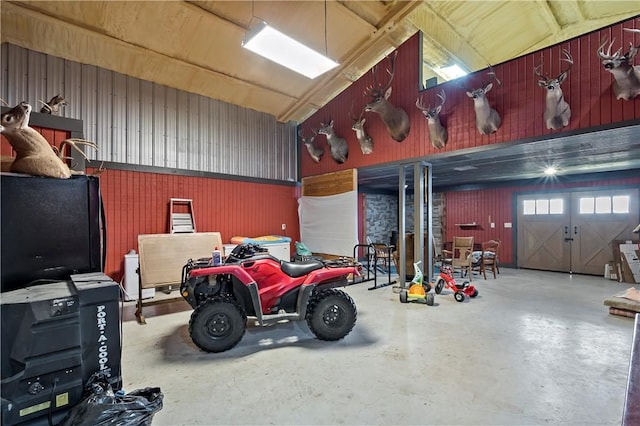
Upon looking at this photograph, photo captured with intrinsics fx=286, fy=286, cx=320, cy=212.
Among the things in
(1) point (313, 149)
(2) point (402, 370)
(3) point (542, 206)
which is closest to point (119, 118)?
(1) point (313, 149)

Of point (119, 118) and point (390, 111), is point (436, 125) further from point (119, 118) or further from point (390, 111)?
point (119, 118)

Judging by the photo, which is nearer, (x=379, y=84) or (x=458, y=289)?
(x=458, y=289)

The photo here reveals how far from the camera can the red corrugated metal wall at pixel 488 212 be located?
837 cm

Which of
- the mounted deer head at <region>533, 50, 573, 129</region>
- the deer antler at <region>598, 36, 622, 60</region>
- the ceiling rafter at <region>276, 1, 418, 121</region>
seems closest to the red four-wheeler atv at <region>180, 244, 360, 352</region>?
the mounted deer head at <region>533, 50, 573, 129</region>

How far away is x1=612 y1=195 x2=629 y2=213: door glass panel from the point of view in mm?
6797

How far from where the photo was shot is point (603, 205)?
23.3 feet

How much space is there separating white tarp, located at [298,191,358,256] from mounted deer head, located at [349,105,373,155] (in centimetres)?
98

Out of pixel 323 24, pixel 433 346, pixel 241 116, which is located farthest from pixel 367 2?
pixel 433 346

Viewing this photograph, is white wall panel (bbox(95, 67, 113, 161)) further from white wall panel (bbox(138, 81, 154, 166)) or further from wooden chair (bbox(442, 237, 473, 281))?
wooden chair (bbox(442, 237, 473, 281))

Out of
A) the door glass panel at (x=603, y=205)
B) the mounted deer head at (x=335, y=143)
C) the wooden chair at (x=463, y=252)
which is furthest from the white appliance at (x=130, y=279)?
the door glass panel at (x=603, y=205)

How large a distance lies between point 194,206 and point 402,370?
5380 millimetres

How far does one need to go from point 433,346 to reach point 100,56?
693 centimetres

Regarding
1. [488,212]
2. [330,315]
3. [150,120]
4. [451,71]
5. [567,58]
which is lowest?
[330,315]

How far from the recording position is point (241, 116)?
7.03 m
